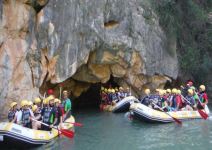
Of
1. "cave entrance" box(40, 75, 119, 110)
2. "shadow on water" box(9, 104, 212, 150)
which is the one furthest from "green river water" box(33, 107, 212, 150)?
"cave entrance" box(40, 75, 119, 110)

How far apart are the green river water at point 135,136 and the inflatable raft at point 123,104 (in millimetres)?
2848

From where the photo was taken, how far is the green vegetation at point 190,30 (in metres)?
26.4

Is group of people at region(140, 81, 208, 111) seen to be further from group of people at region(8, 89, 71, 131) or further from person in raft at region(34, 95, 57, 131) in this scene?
person in raft at region(34, 95, 57, 131)

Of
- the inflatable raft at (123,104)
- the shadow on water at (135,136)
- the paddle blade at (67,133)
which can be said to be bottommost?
the shadow on water at (135,136)

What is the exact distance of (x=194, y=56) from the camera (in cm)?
2823

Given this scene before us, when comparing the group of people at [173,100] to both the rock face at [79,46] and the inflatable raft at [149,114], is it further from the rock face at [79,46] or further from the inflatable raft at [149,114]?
the rock face at [79,46]

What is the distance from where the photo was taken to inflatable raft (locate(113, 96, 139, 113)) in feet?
78.5

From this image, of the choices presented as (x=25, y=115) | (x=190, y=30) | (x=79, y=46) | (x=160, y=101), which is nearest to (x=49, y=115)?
(x=25, y=115)

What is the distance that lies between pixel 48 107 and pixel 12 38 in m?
3.69

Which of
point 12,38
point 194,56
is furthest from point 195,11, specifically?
point 12,38

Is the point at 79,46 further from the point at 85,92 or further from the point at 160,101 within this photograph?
the point at 85,92

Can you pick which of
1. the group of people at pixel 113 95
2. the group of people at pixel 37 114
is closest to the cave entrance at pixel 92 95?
the group of people at pixel 113 95

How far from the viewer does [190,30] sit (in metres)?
29.0

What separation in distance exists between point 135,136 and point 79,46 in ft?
20.0
